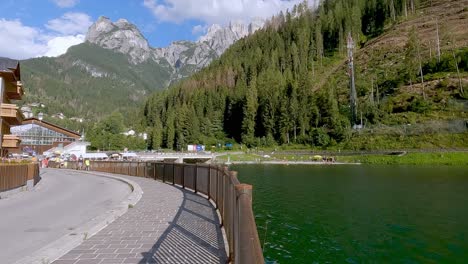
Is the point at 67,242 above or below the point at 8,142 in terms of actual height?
below

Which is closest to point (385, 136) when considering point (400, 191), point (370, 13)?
point (400, 191)

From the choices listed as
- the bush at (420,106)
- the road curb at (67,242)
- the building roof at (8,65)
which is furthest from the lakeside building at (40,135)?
the road curb at (67,242)

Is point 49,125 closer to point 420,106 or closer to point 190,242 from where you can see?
point 420,106

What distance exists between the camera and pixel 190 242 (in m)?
8.03

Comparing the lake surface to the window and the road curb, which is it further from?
the window

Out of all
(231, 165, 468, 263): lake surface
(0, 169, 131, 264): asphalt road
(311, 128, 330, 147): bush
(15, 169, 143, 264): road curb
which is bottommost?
(231, 165, 468, 263): lake surface

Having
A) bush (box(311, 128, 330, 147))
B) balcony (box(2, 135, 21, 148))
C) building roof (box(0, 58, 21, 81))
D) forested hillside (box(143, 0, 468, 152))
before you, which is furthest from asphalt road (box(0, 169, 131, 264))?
bush (box(311, 128, 330, 147))

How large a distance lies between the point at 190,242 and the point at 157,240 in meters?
0.80

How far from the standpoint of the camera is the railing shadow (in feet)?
22.4

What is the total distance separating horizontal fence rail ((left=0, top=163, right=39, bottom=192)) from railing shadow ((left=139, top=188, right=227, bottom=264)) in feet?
41.4

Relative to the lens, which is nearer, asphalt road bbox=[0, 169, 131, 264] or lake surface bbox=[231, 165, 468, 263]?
asphalt road bbox=[0, 169, 131, 264]

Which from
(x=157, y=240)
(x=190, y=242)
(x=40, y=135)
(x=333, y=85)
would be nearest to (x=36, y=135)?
(x=40, y=135)

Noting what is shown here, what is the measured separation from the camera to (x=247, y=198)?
4.49 meters

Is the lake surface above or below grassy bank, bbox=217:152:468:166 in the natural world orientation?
below
